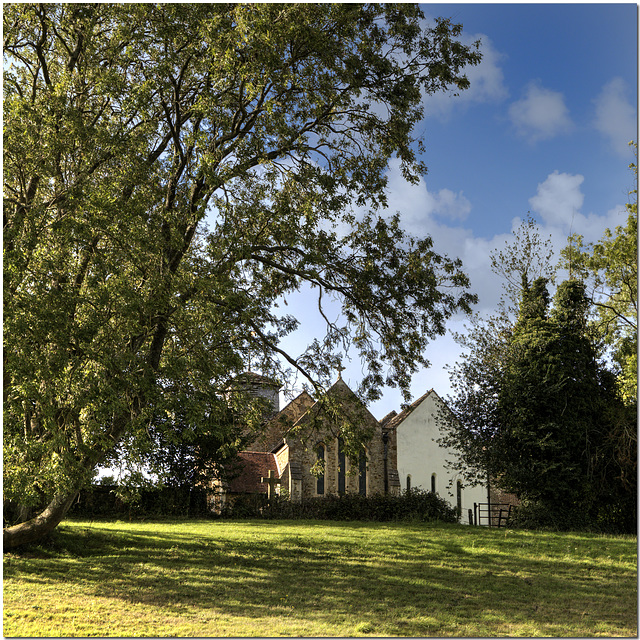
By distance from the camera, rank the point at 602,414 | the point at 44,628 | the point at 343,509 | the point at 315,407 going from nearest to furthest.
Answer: the point at 44,628 < the point at 315,407 < the point at 602,414 < the point at 343,509

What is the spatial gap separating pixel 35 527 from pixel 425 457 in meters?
21.4

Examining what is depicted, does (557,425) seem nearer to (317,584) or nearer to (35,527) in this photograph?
(317,584)

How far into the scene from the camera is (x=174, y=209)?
11.8 m

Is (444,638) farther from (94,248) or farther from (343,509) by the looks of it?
(343,509)

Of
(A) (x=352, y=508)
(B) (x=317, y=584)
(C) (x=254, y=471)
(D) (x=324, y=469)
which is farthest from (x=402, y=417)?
(B) (x=317, y=584)

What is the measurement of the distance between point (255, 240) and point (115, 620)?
727cm

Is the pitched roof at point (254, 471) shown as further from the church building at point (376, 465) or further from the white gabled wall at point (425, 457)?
the white gabled wall at point (425, 457)

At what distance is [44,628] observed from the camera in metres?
8.02

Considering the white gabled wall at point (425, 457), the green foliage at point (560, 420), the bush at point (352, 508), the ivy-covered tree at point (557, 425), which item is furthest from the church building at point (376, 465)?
the green foliage at point (560, 420)

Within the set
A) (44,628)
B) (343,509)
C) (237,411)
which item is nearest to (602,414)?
(343,509)

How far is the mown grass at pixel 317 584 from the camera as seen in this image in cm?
853

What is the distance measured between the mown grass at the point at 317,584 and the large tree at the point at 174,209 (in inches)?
69.7

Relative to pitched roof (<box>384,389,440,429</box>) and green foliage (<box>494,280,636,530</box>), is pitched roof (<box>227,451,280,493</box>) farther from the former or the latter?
green foliage (<box>494,280,636,530</box>)

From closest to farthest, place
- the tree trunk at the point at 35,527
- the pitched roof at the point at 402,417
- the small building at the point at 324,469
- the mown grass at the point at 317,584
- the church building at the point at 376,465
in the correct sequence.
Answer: the mown grass at the point at 317,584 → the tree trunk at the point at 35,527 → the small building at the point at 324,469 → the church building at the point at 376,465 → the pitched roof at the point at 402,417
